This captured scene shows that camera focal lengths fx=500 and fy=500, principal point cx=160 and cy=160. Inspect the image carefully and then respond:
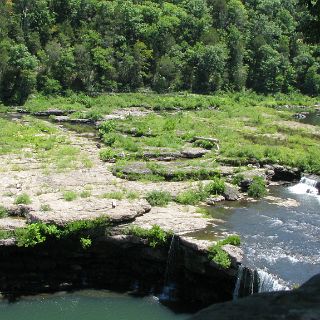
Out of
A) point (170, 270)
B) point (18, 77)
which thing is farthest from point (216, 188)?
point (18, 77)

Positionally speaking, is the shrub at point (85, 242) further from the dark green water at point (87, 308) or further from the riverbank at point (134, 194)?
the dark green water at point (87, 308)

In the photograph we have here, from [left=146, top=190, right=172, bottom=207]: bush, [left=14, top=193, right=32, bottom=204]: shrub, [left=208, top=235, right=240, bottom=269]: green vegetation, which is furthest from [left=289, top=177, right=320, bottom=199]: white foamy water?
[left=14, top=193, right=32, bottom=204]: shrub

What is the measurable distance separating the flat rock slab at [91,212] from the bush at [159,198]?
1.59m

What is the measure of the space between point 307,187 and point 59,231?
2006 cm

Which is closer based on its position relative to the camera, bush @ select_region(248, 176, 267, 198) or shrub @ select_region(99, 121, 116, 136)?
bush @ select_region(248, 176, 267, 198)

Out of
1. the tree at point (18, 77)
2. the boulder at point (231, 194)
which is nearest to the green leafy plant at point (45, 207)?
the boulder at point (231, 194)

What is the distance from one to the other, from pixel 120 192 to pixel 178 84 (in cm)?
7620

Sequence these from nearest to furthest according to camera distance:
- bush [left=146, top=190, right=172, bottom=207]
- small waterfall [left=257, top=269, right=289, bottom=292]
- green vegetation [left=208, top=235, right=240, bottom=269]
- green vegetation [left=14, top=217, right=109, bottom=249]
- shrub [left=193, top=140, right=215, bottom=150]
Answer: small waterfall [left=257, top=269, right=289, bottom=292] < green vegetation [left=208, top=235, right=240, bottom=269] < green vegetation [left=14, top=217, right=109, bottom=249] < bush [left=146, top=190, right=172, bottom=207] < shrub [left=193, top=140, right=215, bottom=150]

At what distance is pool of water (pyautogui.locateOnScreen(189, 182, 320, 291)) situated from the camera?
72.2 feet

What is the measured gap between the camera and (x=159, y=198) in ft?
98.5

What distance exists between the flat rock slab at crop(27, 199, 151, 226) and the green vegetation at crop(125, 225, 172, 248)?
1.29m

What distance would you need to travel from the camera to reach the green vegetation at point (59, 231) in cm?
2353

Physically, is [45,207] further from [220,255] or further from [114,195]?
[220,255]

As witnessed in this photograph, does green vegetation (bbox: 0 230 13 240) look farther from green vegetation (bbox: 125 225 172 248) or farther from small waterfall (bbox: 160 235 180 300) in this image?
small waterfall (bbox: 160 235 180 300)
